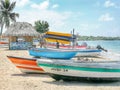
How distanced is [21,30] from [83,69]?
21.4 m

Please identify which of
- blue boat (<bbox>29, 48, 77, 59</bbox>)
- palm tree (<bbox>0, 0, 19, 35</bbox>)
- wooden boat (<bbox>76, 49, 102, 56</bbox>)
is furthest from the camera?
palm tree (<bbox>0, 0, 19, 35</bbox>)

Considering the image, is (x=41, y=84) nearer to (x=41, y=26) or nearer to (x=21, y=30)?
(x=21, y=30)

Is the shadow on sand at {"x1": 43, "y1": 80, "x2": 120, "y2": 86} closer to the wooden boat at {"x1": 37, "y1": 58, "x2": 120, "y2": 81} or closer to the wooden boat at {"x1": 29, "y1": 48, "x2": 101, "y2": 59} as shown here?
the wooden boat at {"x1": 37, "y1": 58, "x2": 120, "y2": 81}

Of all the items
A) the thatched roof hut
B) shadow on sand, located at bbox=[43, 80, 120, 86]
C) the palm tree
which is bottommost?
shadow on sand, located at bbox=[43, 80, 120, 86]

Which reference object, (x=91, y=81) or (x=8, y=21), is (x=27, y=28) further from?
(x=91, y=81)

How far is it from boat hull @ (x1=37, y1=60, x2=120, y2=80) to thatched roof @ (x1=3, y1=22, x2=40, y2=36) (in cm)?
2013

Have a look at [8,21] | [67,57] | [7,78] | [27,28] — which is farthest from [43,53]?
[8,21]

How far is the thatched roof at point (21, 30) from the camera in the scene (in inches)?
1180

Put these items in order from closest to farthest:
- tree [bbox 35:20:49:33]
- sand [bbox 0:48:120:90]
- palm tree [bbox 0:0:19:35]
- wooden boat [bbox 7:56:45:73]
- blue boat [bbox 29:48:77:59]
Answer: sand [bbox 0:48:120:90] → wooden boat [bbox 7:56:45:73] → blue boat [bbox 29:48:77:59] → palm tree [bbox 0:0:19:35] → tree [bbox 35:20:49:33]

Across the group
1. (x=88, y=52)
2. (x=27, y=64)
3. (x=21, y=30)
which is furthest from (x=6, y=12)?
(x=27, y=64)

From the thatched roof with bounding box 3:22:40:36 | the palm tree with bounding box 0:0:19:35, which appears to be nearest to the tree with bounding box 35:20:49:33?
the palm tree with bounding box 0:0:19:35

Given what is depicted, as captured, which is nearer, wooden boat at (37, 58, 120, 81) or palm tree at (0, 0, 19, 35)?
wooden boat at (37, 58, 120, 81)

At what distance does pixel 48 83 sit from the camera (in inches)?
402

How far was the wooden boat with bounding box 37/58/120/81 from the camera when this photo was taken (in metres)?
10.2
